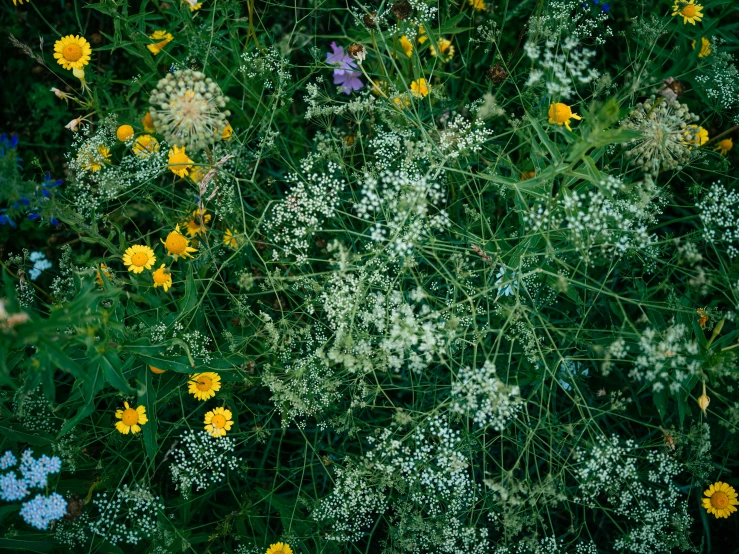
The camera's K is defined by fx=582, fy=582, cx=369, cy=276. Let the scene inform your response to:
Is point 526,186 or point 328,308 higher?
A: point 526,186

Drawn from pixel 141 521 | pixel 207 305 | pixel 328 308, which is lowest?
pixel 141 521

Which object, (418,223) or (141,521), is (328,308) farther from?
(141,521)

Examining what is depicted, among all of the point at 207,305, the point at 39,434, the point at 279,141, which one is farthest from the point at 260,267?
the point at 39,434

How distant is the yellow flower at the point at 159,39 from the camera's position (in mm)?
3670

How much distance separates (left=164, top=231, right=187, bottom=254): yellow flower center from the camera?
Result: 346 centimetres

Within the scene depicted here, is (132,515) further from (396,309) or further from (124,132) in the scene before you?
(124,132)

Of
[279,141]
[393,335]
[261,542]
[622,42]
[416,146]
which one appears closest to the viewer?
[393,335]

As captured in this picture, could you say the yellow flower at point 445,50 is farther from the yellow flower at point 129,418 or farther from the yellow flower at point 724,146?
the yellow flower at point 129,418

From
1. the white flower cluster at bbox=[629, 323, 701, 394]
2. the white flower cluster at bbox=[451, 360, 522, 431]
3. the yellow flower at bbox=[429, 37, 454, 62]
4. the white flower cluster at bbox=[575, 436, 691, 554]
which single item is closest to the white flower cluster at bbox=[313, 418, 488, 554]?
the white flower cluster at bbox=[451, 360, 522, 431]

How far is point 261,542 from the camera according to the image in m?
3.46

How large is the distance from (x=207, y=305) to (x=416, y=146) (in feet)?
5.32

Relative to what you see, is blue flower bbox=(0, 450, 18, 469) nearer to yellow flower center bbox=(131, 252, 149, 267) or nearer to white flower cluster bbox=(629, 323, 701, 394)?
yellow flower center bbox=(131, 252, 149, 267)

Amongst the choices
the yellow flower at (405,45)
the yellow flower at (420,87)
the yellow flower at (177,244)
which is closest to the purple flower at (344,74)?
the yellow flower at (405,45)

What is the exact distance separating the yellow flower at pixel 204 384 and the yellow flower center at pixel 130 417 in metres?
0.31
